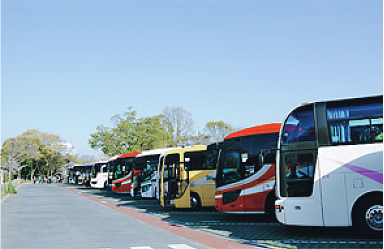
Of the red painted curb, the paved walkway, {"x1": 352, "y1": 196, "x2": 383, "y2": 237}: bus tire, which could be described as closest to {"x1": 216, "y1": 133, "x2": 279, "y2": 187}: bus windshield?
the red painted curb

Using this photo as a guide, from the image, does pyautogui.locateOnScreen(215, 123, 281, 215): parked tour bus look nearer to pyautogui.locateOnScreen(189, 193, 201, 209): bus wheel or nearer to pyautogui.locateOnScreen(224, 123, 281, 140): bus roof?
pyautogui.locateOnScreen(224, 123, 281, 140): bus roof

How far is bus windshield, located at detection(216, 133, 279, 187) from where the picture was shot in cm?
1468

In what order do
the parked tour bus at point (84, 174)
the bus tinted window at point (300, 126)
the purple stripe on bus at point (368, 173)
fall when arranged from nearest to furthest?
the purple stripe on bus at point (368, 173), the bus tinted window at point (300, 126), the parked tour bus at point (84, 174)

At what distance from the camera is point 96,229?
45.2 feet

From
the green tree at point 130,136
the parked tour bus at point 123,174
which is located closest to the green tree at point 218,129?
the green tree at point 130,136

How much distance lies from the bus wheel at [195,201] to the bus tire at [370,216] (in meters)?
9.31

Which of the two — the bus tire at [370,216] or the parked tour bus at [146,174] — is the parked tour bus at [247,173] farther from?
the parked tour bus at [146,174]

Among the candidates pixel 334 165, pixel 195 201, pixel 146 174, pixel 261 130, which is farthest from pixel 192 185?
pixel 334 165

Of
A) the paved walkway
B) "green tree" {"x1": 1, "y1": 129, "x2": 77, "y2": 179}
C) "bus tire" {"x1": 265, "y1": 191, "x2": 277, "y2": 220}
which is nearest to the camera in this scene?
the paved walkway

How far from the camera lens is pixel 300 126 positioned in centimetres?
1104

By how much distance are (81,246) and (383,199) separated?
278 inches

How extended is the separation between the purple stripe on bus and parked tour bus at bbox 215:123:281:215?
382 cm

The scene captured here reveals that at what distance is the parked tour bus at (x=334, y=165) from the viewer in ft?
33.9

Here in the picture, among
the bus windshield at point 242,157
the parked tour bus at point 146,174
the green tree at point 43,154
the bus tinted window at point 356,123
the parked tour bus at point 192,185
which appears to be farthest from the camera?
Result: the green tree at point 43,154
